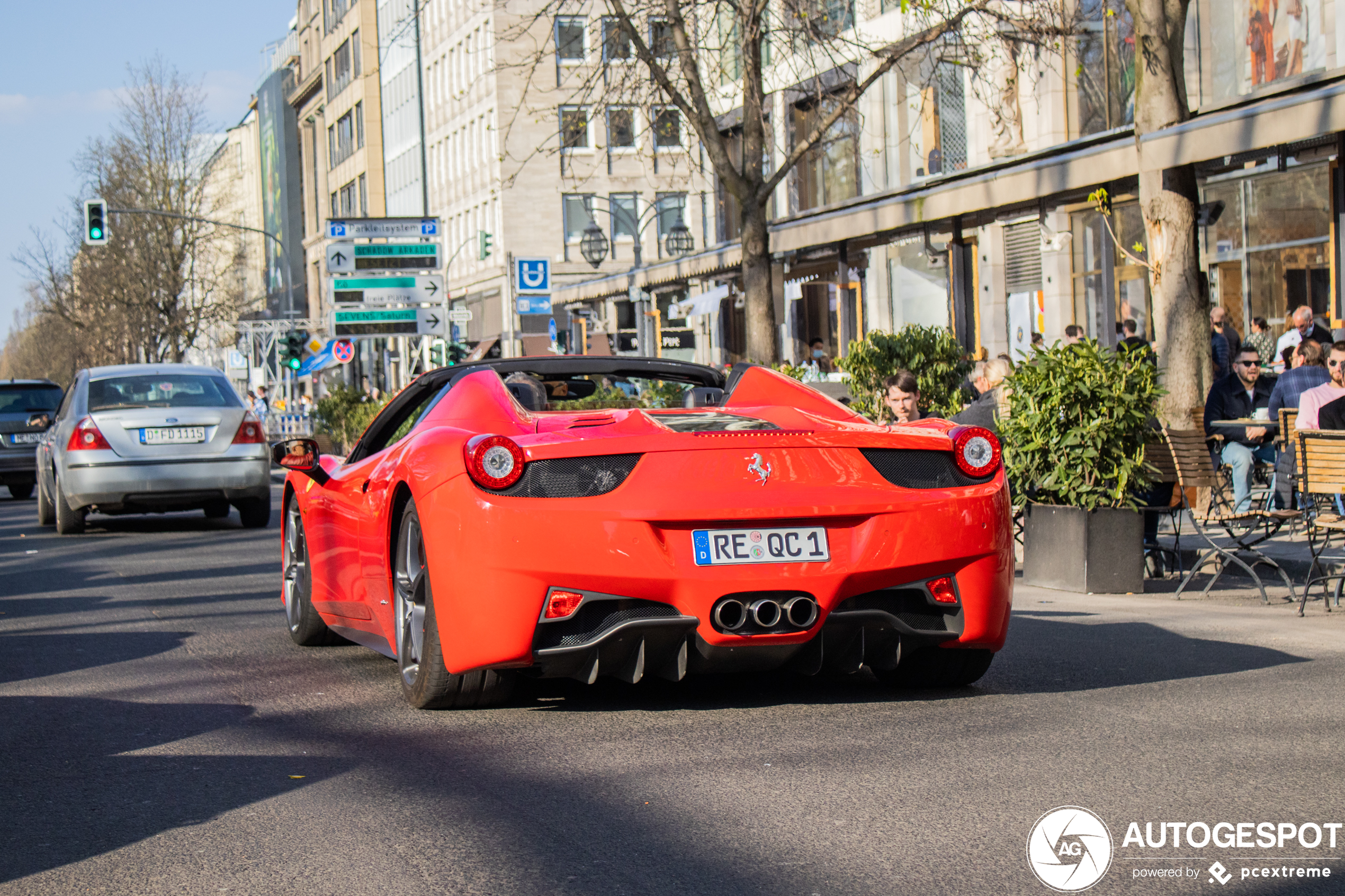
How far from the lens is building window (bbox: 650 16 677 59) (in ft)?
68.9

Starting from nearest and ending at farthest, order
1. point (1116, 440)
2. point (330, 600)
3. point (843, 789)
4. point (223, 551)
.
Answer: point (843, 789) → point (330, 600) → point (1116, 440) → point (223, 551)

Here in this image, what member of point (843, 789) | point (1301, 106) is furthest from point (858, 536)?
point (1301, 106)

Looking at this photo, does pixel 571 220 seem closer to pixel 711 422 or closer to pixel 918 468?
pixel 711 422

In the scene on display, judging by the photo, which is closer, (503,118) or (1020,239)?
(1020,239)

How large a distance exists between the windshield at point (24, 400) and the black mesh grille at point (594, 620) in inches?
887

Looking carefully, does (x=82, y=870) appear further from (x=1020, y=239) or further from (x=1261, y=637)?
(x=1020, y=239)

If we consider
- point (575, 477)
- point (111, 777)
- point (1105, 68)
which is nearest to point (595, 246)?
point (1105, 68)

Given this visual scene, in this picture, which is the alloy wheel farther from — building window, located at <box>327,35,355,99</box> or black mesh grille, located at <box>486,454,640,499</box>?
building window, located at <box>327,35,355,99</box>

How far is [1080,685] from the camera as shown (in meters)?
6.54

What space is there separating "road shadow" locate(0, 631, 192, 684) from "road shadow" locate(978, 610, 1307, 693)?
3919 millimetres

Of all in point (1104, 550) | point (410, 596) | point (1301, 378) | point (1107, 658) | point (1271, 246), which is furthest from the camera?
point (1271, 246)

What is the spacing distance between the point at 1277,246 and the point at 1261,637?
1512 centimetres

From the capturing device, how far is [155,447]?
1642cm

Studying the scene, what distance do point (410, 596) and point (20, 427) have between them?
21683mm
